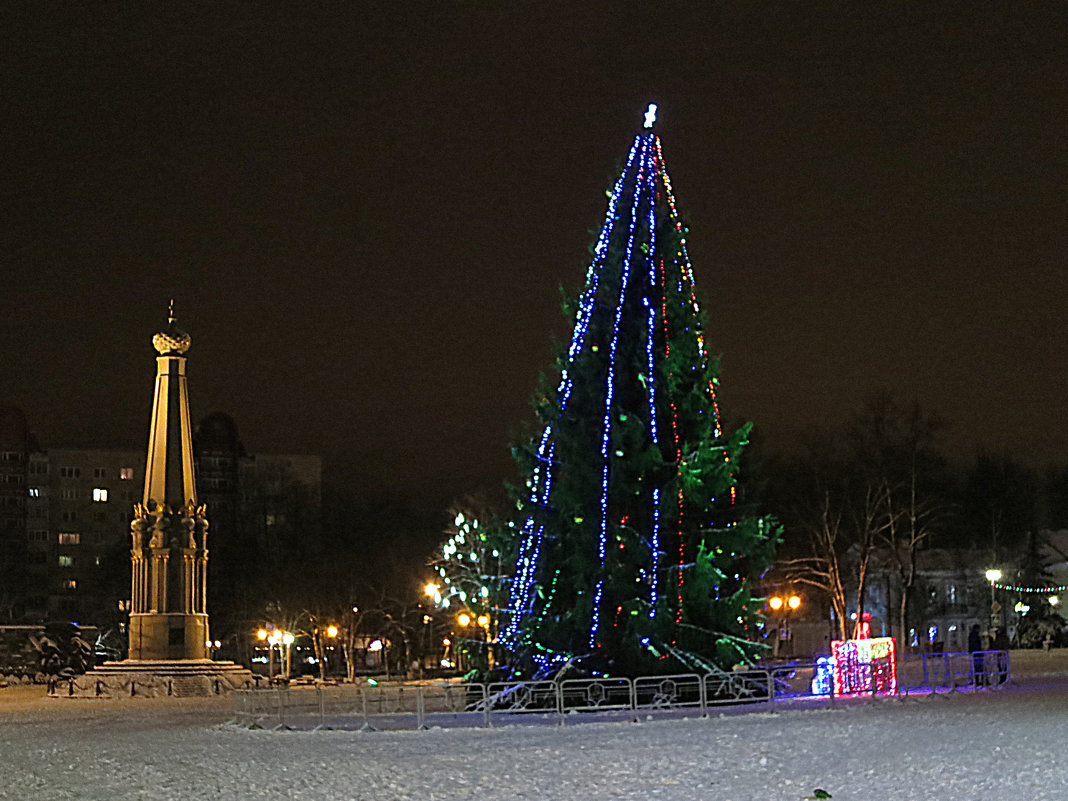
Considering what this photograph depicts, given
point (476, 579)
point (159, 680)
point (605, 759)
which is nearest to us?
point (605, 759)

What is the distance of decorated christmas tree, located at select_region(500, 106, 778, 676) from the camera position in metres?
28.3

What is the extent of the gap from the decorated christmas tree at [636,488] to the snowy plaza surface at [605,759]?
291 centimetres

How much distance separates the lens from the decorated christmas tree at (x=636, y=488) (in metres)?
28.3

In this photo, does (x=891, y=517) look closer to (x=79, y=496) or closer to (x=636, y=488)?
(x=636, y=488)

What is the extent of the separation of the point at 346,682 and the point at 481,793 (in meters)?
42.5

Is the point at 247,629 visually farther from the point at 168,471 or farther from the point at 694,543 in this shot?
the point at 694,543

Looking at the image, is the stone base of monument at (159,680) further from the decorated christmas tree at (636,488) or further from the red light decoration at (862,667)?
the red light decoration at (862,667)

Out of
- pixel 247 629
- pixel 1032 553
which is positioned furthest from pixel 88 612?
pixel 1032 553

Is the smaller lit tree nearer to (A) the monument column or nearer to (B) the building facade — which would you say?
(A) the monument column

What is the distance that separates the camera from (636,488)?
2864cm

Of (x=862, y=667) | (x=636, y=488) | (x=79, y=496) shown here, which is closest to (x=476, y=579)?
(x=636, y=488)

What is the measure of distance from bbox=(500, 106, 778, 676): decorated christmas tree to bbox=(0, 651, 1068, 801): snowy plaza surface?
9.56 feet

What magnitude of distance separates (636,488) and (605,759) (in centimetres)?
1124

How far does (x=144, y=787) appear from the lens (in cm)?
1580
